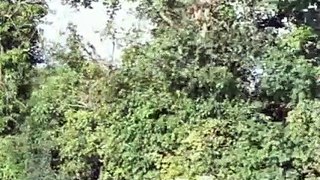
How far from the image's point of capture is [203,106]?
8453 millimetres

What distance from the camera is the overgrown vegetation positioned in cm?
823

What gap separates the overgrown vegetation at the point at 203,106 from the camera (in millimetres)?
8227

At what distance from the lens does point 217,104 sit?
333 inches

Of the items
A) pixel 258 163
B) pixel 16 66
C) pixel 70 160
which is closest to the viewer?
pixel 258 163

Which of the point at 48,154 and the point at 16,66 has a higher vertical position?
the point at 16,66

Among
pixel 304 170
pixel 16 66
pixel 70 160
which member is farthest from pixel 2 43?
pixel 304 170

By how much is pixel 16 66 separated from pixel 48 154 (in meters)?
1.73

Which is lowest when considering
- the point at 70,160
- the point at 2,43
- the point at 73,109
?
the point at 70,160

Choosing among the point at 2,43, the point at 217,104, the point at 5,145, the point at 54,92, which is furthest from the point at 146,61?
the point at 2,43

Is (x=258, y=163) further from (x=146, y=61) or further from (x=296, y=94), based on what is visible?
(x=146, y=61)

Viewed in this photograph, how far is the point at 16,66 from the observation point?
10.8 metres

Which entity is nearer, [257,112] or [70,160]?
[257,112]

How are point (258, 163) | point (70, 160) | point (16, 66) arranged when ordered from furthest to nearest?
1. point (16, 66)
2. point (70, 160)
3. point (258, 163)

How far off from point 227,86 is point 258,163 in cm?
89
